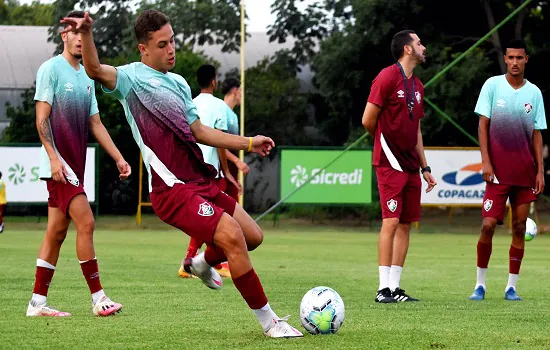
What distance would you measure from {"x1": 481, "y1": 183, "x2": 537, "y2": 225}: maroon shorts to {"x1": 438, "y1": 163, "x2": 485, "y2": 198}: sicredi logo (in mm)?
16660

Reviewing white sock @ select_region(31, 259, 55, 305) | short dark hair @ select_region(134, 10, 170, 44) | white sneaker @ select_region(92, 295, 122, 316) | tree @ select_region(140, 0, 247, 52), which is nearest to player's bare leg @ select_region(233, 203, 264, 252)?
short dark hair @ select_region(134, 10, 170, 44)

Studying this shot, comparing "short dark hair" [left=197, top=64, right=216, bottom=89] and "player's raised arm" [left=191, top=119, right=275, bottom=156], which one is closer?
"player's raised arm" [left=191, top=119, right=275, bottom=156]

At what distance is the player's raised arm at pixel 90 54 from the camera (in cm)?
689

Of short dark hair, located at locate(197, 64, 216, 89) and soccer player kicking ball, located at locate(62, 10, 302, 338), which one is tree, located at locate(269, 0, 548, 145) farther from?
soccer player kicking ball, located at locate(62, 10, 302, 338)

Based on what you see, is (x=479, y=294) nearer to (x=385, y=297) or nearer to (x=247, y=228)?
(x=385, y=297)

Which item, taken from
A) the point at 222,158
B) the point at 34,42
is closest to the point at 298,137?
the point at 34,42

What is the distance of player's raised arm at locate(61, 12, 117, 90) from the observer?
6.89 metres

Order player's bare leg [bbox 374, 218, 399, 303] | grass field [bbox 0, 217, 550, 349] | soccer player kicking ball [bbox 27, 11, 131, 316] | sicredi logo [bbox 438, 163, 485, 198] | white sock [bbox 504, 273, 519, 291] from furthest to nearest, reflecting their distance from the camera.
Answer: sicredi logo [bbox 438, 163, 485, 198] < white sock [bbox 504, 273, 519, 291] < player's bare leg [bbox 374, 218, 399, 303] < soccer player kicking ball [bbox 27, 11, 131, 316] < grass field [bbox 0, 217, 550, 349]

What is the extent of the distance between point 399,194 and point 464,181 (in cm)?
1753

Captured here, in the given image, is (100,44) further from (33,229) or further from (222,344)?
(222,344)

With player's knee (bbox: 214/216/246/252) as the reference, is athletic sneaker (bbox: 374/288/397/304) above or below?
below

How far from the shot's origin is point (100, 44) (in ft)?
139

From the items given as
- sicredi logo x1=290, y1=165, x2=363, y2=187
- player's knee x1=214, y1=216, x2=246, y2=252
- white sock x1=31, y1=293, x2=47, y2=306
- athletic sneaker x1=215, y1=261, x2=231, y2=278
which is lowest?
sicredi logo x1=290, y1=165, x2=363, y2=187

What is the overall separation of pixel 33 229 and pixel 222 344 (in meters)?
20.9
